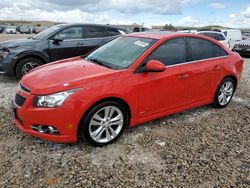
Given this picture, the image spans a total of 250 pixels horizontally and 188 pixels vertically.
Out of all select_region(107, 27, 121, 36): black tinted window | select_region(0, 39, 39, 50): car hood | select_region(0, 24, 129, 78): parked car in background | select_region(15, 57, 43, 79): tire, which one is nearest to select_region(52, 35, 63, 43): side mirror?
select_region(0, 24, 129, 78): parked car in background

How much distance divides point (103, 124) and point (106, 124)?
0.05 meters

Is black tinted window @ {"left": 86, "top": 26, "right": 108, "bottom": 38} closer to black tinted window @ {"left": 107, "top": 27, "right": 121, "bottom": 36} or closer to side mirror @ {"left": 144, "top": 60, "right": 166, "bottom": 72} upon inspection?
black tinted window @ {"left": 107, "top": 27, "right": 121, "bottom": 36}

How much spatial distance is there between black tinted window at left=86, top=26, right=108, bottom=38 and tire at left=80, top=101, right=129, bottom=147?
4667 mm

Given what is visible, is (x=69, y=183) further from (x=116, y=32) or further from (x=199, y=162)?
(x=116, y=32)

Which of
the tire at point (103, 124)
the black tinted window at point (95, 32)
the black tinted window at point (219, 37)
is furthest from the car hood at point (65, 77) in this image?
the black tinted window at point (219, 37)

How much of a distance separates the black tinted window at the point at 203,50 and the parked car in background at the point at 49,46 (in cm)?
304

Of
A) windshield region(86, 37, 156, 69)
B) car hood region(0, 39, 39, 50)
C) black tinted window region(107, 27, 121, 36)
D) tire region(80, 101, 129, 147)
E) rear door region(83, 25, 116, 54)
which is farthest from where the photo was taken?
black tinted window region(107, 27, 121, 36)

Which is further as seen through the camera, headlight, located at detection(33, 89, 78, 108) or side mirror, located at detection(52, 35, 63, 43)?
side mirror, located at detection(52, 35, 63, 43)

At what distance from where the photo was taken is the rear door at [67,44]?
727 centimetres

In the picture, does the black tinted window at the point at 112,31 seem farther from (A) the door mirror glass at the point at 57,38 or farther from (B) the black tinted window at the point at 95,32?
(A) the door mirror glass at the point at 57,38

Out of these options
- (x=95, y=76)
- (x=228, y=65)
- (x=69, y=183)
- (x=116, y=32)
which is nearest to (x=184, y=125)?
(x=228, y=65)

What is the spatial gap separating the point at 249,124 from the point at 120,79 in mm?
2646

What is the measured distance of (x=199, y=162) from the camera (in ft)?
11.4

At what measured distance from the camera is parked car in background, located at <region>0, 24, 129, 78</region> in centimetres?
682
